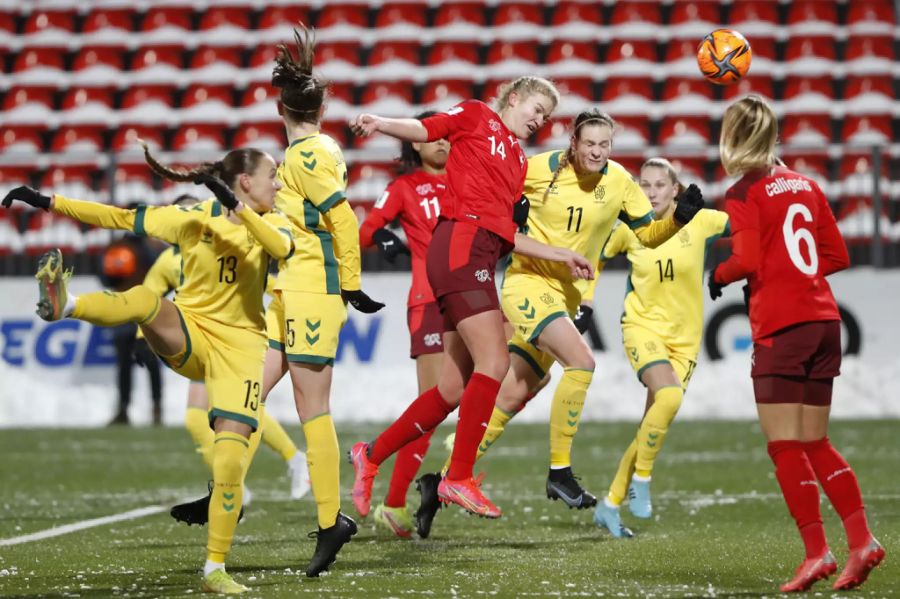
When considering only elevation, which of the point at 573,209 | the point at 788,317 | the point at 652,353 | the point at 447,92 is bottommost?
the point at 652,353

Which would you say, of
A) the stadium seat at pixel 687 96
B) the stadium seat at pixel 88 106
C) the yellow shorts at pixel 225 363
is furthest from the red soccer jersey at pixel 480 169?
the stadium seat at pixel 88 106

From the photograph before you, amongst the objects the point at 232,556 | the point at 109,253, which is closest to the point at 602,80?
the point at 109,253

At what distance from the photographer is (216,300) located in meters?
5.70

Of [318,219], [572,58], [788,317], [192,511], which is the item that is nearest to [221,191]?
[318,219]

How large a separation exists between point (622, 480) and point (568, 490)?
514mm

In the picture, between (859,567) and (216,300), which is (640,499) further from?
(216,300)

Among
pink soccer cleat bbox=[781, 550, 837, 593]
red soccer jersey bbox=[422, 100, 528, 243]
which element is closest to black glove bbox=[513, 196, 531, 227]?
red soccer jersey bbox=[422, 100, 528, 243]

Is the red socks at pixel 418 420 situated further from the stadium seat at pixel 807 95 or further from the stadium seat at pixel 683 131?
the stadium seat at pixel 807 95

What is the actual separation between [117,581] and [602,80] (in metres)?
14.0

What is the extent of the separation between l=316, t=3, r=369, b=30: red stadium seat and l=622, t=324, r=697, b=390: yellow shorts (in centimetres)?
1233

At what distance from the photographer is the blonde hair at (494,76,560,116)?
629 cm

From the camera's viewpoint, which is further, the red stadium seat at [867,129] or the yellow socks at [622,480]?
the red stadium seat at [867,129]

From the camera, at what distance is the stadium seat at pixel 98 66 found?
748 inches

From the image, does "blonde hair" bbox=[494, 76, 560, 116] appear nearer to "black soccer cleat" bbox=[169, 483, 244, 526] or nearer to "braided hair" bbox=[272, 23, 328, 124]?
"braided hair" bbox=[272, 23, 328, 124]
